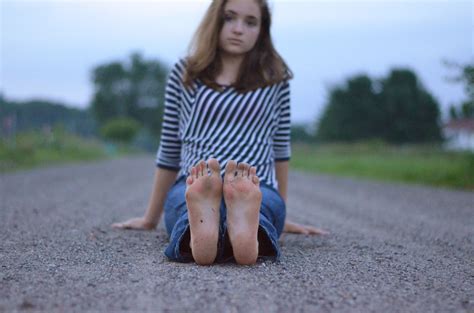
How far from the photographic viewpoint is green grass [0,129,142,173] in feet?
42.3

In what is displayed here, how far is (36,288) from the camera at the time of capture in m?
1.90

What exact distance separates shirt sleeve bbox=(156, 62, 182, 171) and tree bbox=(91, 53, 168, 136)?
55152 millimetres

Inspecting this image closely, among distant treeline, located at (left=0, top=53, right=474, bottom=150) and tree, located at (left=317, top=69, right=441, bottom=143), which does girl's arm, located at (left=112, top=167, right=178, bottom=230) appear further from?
tree, located at (left=317, top=69, right=441, bottom=143)

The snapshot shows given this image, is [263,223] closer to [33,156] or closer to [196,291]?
[196,291]

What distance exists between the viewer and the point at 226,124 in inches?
112

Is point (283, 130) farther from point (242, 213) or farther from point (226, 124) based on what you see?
point (242, 213)

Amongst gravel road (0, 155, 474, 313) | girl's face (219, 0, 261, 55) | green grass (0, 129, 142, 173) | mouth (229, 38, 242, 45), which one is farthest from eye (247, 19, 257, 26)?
green grass (0, 129, 142, 173)

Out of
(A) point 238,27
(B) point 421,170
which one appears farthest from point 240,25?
(B) point 421,170

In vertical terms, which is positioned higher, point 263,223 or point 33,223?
point 263,223

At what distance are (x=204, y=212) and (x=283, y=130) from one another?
100cm

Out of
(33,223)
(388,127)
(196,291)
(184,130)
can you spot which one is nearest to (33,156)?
(33,223)

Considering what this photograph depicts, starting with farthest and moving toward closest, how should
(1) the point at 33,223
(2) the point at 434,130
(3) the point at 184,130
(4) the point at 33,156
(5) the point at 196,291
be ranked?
(2) the point at 434,130, (4) the point at 33,156, (1) the point at 33,223, (3) the point at 184,130, (5) the point at 196,291

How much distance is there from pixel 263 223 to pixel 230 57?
1030 millimetres

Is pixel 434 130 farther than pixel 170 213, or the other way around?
pixel 434 130
